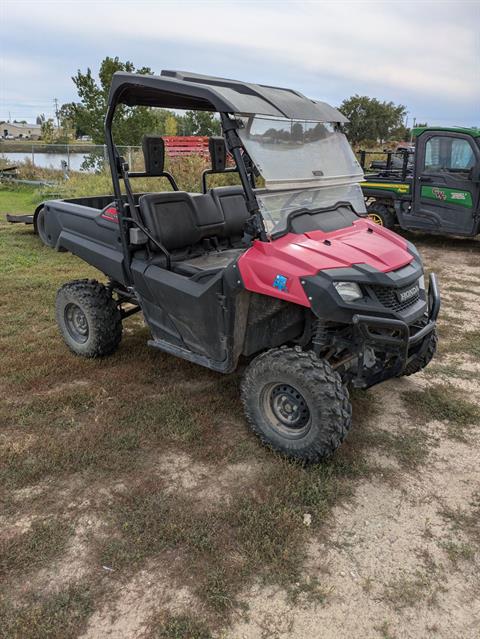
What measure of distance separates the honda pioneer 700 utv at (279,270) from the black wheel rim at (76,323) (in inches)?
22.6

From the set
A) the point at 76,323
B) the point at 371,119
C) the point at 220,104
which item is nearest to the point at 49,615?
the point at 220,104

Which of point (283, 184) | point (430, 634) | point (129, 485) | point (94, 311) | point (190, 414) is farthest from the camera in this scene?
point (94, 311)

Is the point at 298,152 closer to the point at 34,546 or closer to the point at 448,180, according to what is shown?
the point at 34,546

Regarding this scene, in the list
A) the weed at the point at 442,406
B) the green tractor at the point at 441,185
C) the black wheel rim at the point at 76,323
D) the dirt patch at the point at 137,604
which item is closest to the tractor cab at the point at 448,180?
the green tractor at the point at 441,185

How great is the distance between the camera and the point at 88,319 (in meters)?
4.35

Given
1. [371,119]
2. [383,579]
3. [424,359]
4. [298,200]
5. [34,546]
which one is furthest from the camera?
[371,119]

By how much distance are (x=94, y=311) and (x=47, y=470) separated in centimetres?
156

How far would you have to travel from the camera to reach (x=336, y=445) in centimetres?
300

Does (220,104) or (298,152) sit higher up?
(220,104)

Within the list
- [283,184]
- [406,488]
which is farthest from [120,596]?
[283,184]

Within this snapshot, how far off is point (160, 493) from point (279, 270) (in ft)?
4.55

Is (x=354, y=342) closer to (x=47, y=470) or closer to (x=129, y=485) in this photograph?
(x=129, y=485)

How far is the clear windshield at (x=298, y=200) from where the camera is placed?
318cm

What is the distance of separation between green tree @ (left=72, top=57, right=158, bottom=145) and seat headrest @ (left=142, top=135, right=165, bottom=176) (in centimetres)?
1640
